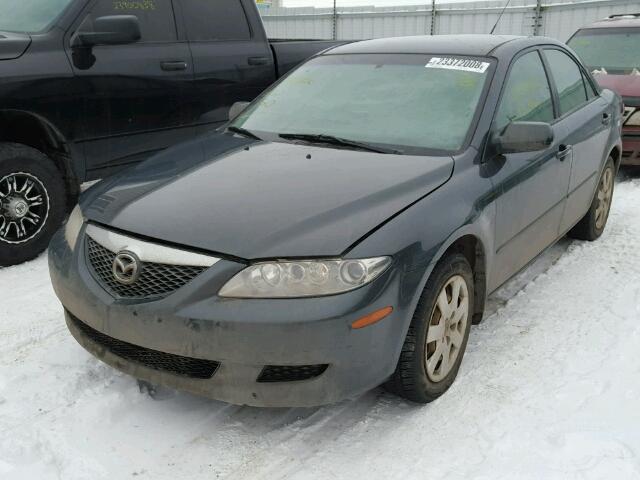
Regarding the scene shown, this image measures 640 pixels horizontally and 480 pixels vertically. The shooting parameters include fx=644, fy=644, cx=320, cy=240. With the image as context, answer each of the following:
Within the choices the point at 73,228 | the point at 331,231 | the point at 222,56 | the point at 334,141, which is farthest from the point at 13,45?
the point at 331,231

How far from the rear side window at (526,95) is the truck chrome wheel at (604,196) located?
51.7 inches

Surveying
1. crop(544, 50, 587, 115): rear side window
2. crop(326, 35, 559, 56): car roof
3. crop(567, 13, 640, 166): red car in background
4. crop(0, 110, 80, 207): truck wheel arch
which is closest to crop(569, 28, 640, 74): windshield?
crop(567, 13, 640, 166): red car in background

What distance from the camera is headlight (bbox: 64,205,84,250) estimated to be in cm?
283

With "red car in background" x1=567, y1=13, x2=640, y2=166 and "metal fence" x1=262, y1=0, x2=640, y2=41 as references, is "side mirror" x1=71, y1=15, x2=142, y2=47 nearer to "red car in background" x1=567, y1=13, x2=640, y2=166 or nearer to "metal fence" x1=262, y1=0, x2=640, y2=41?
"red car in background" x1=567, y1=13, x2=640, y2=166

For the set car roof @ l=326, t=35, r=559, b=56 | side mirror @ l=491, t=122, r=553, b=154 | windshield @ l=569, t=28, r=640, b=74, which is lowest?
windshield @ l=569, t=28, r=640, b=74

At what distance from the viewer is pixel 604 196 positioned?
5047 mm

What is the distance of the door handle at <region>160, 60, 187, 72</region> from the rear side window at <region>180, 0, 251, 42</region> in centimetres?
28

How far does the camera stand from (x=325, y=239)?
2.39m

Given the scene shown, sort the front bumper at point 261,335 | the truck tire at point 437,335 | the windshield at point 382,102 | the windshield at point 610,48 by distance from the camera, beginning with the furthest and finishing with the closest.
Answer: the windshield at point 610,48 < the windshield at point 382,102 < the truck tire at point 437,335 < the front bumper at point 261,335

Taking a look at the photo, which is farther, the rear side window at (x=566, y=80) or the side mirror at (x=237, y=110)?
the rear side window at (x=566, y=80)

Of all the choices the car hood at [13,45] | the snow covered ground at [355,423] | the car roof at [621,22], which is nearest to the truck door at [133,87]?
the car hood at [13,45]

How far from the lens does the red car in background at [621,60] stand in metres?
7.02

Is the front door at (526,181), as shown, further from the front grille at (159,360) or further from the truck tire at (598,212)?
the front grille at (159,360)

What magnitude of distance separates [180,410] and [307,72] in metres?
2.19
